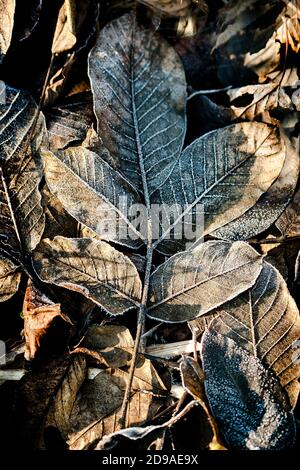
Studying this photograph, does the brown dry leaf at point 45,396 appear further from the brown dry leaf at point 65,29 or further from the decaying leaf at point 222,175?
the brown dry leaf at point 65,29

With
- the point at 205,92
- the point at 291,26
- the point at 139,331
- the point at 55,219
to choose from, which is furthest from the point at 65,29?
the point at 139,331

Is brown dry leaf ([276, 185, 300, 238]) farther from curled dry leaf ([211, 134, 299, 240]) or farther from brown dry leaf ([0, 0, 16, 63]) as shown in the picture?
brown dry leaf ([0, 0, 16, 63])

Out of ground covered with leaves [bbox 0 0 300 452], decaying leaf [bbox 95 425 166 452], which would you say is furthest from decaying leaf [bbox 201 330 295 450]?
decaying leaf [bbox 95 425 166 452]

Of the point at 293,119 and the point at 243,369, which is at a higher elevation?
the point at 293,119

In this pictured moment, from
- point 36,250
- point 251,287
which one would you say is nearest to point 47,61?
point 36,250

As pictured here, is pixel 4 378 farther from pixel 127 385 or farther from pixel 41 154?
pixel 41 154

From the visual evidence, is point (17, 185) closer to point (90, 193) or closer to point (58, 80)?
point (90, 193)
